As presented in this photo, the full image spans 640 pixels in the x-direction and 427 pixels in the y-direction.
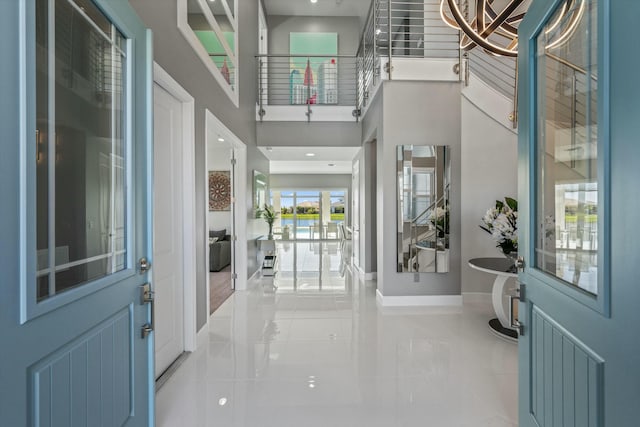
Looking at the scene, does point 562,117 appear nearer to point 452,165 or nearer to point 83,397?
point 83,397

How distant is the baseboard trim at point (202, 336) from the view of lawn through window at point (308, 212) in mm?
9578

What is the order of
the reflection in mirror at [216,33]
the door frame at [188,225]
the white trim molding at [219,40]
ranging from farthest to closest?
the reflection in mirror at [216,33], the door frame at [188,225], the white trim molding at [219,40]

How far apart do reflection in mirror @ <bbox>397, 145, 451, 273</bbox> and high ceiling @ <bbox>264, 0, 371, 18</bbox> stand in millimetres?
5036

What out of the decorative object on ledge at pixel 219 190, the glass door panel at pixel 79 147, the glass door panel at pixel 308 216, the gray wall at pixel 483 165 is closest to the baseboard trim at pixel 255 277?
the decorative object on ledge at pixel 219 190

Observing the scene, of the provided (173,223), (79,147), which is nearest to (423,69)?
(173,223)

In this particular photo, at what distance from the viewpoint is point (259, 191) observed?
623 cm

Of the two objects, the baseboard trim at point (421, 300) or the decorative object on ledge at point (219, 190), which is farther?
the decorative object on ledge at point (219, 190)

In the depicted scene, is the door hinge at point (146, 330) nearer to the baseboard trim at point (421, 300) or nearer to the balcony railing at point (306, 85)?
the baseboard trim at point (421, 300)

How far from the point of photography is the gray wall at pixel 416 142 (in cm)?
406

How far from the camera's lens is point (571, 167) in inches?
50.0

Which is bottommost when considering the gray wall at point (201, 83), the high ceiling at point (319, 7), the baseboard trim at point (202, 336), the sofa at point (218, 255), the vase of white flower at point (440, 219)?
the baseboard trim at point (202, 336)

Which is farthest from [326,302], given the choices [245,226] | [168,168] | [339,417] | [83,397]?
[83,397]

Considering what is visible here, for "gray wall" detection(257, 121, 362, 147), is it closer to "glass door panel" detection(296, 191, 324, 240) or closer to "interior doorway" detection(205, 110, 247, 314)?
"interior doorway" detection(205, 110, 247, 314)
